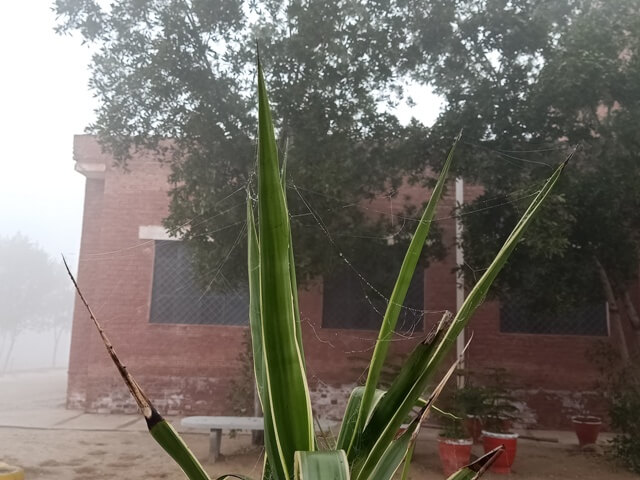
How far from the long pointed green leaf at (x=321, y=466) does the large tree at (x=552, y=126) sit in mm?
5134

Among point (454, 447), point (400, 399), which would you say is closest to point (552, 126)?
point (454, 447)

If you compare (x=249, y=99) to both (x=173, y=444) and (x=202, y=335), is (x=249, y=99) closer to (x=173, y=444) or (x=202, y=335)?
(x=202, y=335)

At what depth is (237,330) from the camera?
9.23 meters

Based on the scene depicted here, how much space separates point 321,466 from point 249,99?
6.10 meters

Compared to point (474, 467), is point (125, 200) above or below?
above

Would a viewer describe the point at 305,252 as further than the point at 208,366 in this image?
No

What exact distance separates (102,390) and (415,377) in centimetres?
942

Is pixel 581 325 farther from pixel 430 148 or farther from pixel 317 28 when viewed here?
pixel 317 28

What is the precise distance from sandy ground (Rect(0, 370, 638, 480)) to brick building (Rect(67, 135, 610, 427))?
0.78 metres

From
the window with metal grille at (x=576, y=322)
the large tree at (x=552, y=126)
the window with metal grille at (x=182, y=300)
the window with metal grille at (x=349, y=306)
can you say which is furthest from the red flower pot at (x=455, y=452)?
the window with metal grille at (x=182, y=300)

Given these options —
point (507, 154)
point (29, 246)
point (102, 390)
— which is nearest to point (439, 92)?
point (507, 154)

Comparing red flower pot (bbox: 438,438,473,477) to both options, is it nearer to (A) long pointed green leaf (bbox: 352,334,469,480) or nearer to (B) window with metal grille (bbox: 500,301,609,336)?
(B) window with metal grille (bbox: 500,301,609,336)

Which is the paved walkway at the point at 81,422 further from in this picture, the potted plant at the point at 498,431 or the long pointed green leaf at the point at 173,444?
the long pointed green leaf at the point at 173,444

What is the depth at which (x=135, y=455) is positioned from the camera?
6.31 m
